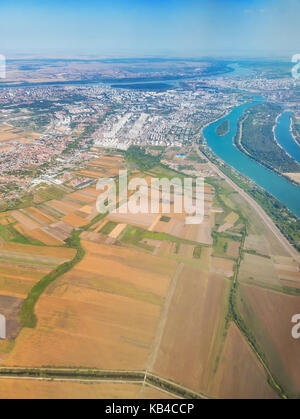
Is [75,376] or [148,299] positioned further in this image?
[148,299]

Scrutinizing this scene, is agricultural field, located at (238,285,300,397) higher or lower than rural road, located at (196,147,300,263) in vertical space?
lower

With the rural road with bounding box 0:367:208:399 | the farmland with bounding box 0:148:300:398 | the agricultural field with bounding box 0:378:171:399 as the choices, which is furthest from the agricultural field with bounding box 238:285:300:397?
the agricultural field with bounding box 0:378:171:399

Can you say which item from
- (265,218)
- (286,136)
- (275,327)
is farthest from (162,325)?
(286,136)

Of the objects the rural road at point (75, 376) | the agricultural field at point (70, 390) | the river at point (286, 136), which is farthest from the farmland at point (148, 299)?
the river at point (286, 136)

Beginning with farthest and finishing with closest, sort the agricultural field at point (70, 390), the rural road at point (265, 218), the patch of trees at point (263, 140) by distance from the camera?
1. the patch of trees at point (263, 140)
2. the rural road at point (265, 218)
3. the agricultural field at point (70, 390)

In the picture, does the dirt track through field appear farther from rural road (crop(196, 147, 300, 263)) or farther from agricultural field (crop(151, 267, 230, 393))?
rural road (crop(196, 147, 300, 263))

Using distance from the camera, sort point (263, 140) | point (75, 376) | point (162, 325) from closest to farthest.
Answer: point (75, 376) → point (162, 325) → point (263, 140)

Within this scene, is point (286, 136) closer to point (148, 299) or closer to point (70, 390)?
point (148, 299)

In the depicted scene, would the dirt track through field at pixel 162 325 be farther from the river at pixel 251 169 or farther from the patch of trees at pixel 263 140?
the patch of trees at pixel 263 140
